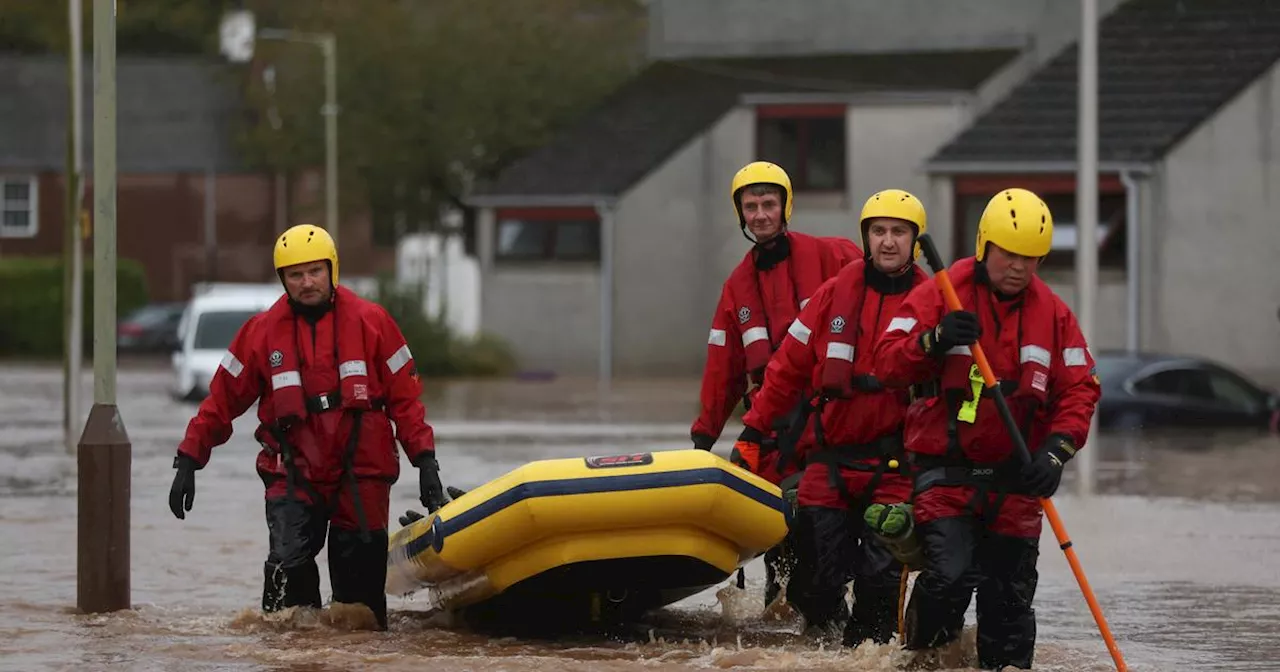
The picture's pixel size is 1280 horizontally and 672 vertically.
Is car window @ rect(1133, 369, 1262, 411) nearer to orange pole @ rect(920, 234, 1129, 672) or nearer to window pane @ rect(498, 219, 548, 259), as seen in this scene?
window pane @ rect(498, 219, 548, 259)

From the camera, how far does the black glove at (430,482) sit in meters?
11.0

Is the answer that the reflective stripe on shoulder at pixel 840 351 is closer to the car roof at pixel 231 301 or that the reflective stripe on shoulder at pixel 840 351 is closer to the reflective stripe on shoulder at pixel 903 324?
the reflective stripe on shoulder at pixel 903 324

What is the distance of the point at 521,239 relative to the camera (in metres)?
46.3

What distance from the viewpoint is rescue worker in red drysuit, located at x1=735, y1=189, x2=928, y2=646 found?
1033 cm

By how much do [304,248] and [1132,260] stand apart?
27082 mm

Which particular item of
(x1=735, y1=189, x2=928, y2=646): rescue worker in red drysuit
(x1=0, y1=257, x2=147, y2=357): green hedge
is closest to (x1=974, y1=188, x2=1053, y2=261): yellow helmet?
(x1=735, y1=189, x2=928, y2=646): rescue worker in red drysuit

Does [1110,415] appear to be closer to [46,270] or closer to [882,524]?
[882,524]

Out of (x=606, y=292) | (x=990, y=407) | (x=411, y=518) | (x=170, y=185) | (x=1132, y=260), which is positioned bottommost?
(x=411, y=518)

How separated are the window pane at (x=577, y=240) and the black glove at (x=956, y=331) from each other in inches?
1448

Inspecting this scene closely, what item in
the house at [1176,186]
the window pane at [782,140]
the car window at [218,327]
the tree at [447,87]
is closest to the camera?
the car window at [218,327]

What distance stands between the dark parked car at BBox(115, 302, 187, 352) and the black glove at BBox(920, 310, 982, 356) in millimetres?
48576

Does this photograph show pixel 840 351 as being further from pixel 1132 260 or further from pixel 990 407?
pixel 1132 260

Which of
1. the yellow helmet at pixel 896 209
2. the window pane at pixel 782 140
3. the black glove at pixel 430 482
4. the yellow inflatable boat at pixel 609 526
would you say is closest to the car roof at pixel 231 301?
the window pane at pixel 782 140

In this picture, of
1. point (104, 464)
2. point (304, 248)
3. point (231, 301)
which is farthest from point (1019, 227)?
point (231, 301)
